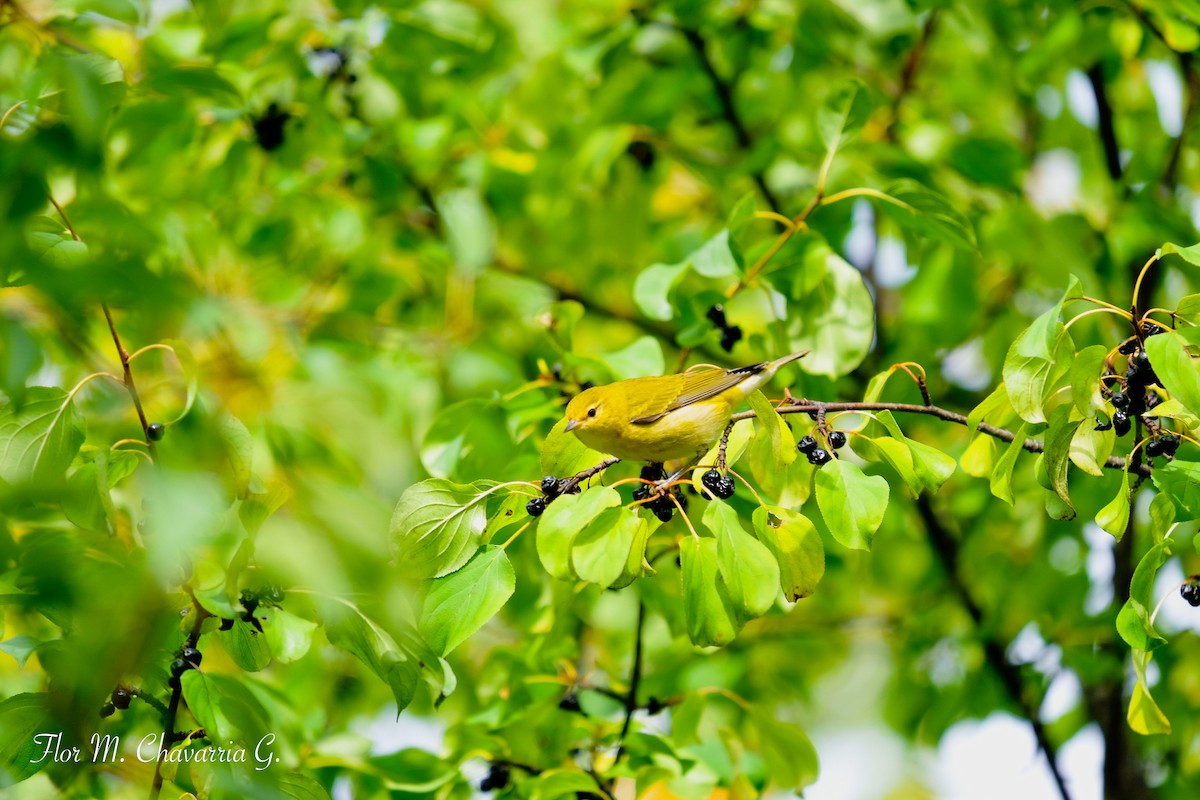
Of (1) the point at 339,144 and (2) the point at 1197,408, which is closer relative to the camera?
(2) the point at 1197,408

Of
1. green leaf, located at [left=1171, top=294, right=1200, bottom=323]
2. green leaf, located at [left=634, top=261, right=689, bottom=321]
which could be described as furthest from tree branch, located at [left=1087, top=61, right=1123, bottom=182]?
green leaf, located at [left=1171, top=294, right=1200, bottom=323]

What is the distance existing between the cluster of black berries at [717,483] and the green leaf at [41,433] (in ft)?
4.01

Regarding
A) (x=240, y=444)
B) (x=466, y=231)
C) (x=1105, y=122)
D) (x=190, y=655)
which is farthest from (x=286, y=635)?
(x=1105, y=122)

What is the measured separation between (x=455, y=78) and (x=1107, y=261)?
285 cm

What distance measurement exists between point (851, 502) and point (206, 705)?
1360 millimetres

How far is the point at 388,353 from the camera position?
4.08 m

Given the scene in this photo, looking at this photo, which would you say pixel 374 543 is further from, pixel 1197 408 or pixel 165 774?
pixel 165 774

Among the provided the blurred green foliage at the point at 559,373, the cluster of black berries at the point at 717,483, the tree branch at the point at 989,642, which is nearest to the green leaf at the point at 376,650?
the blurred green foliage at the point at 559,373

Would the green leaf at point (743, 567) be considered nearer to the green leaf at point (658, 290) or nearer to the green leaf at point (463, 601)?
the green leaf at point (463, 601)

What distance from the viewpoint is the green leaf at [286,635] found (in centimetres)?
218

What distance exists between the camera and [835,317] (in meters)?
2.68

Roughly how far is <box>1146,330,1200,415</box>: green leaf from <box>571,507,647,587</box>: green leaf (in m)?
0.91

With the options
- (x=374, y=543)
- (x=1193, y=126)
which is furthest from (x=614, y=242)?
(x=374, y=543)

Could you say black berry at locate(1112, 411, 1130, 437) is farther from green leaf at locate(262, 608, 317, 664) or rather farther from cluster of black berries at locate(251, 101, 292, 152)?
cluster of black berries at locate(251, 101, 292, 152)
